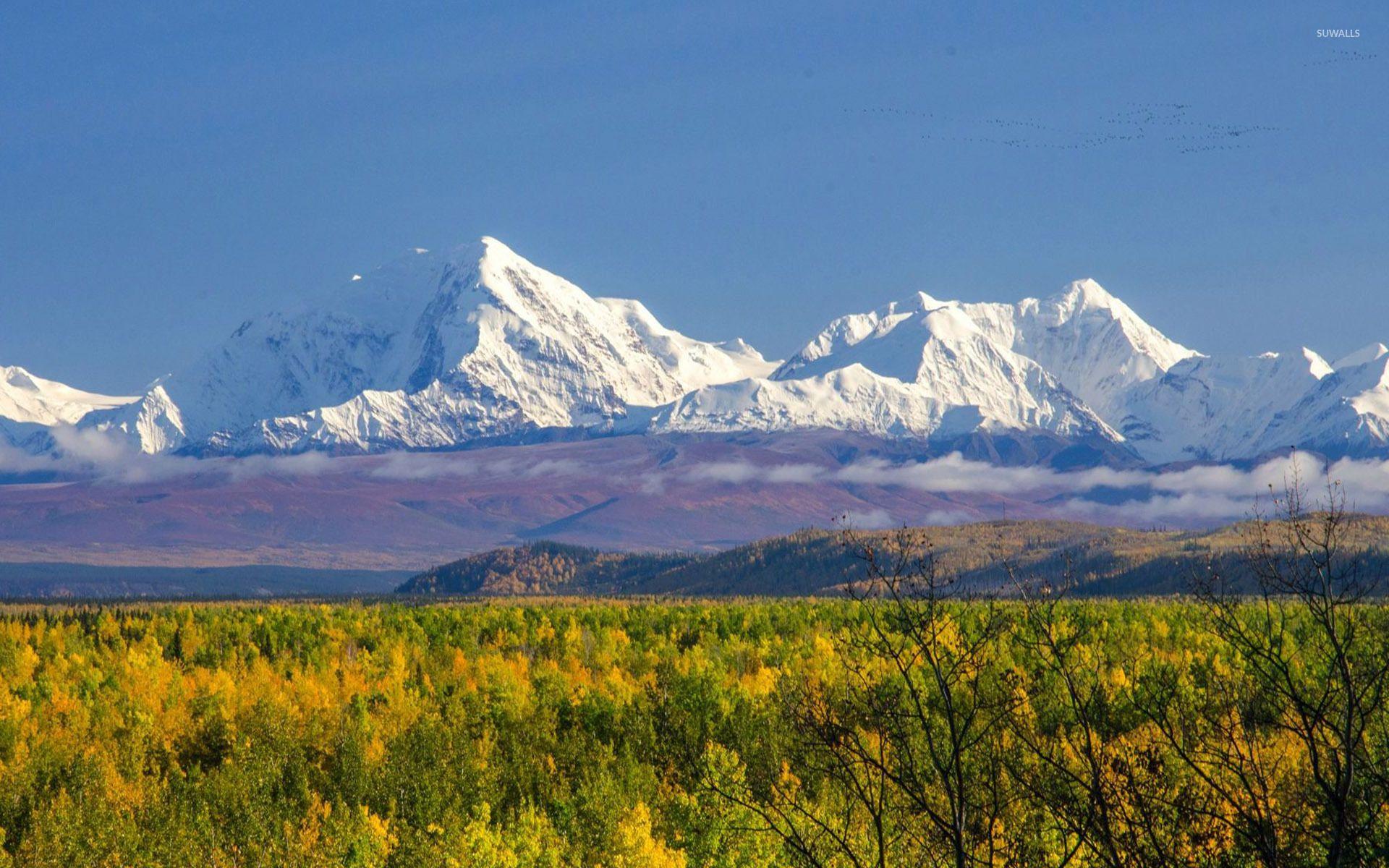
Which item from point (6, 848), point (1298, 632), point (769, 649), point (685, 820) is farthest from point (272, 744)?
point (1298, 632)

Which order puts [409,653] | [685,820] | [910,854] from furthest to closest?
[409,653] → [685,820] → [910,854]

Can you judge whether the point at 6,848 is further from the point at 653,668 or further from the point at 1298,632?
the point at 1298,632

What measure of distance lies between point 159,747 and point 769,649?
55.6m

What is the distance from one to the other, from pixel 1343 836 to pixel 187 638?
151 metres

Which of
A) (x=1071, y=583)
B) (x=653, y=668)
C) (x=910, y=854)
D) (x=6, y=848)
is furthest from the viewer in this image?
(x=653, y=668)

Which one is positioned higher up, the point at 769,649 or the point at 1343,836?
the point at 1343,836

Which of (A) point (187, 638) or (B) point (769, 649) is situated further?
(A) point (187, 638)

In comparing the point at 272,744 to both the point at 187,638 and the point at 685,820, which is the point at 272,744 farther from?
the point at 187,638

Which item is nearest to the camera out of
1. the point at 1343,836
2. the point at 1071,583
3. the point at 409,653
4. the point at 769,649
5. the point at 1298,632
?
the point at 1343,836

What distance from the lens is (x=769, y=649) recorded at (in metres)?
119

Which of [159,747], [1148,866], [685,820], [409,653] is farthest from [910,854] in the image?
[409,653]

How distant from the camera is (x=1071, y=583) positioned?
68.3ft

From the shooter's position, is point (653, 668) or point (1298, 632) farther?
point (653, 668)

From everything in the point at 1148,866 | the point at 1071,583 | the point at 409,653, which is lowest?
the point at 409,653
